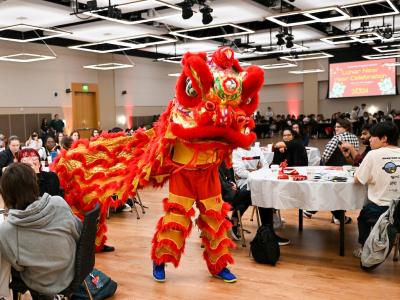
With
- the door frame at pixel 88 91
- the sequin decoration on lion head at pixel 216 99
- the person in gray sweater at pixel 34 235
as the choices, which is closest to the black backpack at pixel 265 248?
the sequin decoration on lion head at pixel 216 99

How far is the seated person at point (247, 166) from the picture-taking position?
13.6ft

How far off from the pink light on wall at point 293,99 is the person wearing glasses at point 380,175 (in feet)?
57.5

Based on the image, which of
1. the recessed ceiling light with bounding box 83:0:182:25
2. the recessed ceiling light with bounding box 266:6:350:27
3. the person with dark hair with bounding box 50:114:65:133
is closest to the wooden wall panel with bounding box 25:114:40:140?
the person with dark hair with bounding box 50:114:65:133

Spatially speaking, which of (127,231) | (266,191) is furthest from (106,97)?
(266,191)

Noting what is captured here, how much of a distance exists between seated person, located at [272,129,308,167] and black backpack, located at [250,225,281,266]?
61.2 inches

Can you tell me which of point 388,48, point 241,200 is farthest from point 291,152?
point 388,48

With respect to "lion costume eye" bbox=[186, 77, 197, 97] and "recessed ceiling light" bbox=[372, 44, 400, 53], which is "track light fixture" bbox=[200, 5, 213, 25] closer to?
"lion costume eye" bbox=[186, 77, 197, 97]

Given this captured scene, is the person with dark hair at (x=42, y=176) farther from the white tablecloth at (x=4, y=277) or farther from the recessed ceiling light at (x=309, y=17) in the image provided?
the recessed ceiling light at (x=309, y=17)

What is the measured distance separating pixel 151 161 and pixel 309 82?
17.9 metres

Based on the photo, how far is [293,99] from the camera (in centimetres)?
2109

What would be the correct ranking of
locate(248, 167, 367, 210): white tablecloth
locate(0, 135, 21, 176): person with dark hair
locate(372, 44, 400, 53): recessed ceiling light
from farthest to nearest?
1. locate(372, 44, 400, 53): recessed ceiling light
2. locate(0, 135, 21, 176): person with dark hair
3. locate(248, 167, 367, 210): white tablecloth

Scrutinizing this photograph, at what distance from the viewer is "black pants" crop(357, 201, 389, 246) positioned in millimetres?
3660

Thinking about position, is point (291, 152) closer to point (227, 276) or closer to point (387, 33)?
point (227, 276)

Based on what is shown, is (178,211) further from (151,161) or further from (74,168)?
(74,168)
